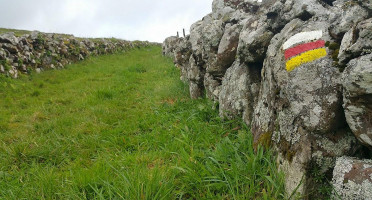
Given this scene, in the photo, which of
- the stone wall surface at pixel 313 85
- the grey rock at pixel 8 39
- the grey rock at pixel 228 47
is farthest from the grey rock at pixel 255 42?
the grey rock at pixel 8 39

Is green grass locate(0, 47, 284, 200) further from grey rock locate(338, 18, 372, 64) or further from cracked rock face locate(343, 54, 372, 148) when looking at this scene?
grey rock locate(338, 18, 372, 64)

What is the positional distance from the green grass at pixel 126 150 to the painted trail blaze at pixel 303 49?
136cm

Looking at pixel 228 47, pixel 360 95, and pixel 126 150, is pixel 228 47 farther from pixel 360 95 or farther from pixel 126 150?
pixel 360 95

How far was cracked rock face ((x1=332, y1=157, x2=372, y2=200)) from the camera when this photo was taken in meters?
2.34

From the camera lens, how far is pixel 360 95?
8.21 ft

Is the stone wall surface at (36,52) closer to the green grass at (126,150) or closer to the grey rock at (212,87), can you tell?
the green grass at (126,150)

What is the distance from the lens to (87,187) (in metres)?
3.68

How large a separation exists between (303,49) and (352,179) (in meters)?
1.74


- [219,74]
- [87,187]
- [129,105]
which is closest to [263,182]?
[87,187]

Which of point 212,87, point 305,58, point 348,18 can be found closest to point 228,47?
point 212,87

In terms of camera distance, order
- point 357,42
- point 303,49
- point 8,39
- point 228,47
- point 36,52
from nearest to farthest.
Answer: point 357,42 → point 303,49 → point 228,47 → point 8,39 → point 36,52

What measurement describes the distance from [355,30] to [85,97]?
8293mm

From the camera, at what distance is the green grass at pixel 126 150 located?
3414 mm

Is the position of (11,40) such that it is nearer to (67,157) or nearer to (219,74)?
(67,157)
